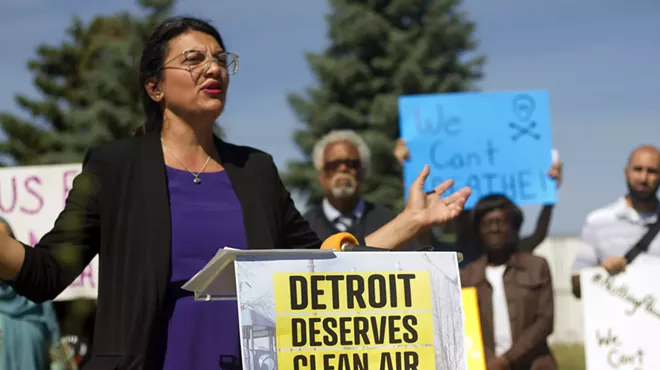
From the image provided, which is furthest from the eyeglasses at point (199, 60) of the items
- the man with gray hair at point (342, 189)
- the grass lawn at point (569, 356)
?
the grass lawn at point (569, 356)

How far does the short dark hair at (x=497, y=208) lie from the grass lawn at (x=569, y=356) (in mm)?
9320

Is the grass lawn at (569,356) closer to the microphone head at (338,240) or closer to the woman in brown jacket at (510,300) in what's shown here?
the woman in brown jacket at (510,300)

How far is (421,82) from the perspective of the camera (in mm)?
29844

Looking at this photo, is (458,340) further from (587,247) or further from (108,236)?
(587,247)

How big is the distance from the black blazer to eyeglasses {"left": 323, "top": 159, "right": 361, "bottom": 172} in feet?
12.0

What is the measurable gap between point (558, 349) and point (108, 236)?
2013 cm

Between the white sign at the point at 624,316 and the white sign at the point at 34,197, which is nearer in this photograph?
the white sign at the point at 624,316

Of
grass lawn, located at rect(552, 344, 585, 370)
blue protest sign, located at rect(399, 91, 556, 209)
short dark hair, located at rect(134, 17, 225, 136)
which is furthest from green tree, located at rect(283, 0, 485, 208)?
short dark hair, located at rect(134, 17, 225, 136)

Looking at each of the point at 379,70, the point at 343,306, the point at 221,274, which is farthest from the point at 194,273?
the point at 379,70

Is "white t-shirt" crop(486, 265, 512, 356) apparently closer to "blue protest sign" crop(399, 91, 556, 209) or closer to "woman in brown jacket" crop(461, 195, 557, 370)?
"woman in brown jacket" crop(461, 195, 557, 370)

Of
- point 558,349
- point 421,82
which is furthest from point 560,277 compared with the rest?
point 421,82

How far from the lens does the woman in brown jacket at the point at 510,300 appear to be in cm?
635

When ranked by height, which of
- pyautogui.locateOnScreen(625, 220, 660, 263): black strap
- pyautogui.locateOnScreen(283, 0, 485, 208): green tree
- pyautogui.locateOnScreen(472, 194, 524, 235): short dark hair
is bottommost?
pyautogui.locateOnScreen(625, 220, 660, 263): black strap

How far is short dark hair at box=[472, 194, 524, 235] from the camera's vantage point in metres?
6.83
